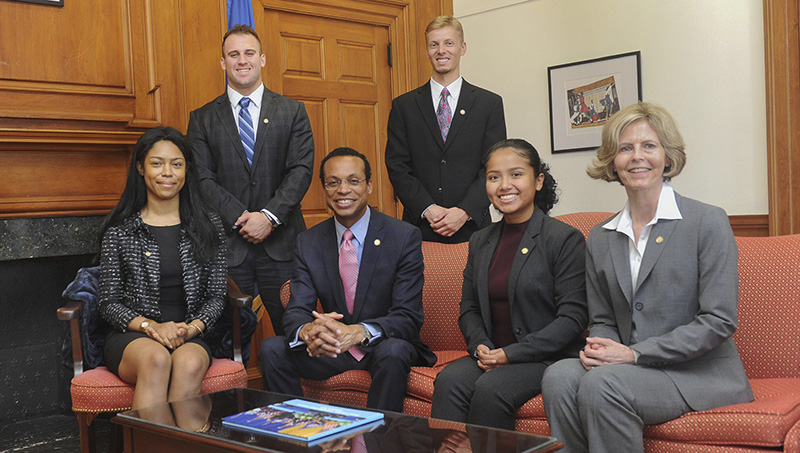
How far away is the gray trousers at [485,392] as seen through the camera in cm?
246

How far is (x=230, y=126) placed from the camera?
352 cm

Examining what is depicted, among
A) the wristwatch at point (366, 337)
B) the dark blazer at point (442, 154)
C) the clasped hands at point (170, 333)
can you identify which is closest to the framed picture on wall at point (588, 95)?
the dark blazer at point (442, 154)

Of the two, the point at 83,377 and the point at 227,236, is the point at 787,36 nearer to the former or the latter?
the point at 227,236

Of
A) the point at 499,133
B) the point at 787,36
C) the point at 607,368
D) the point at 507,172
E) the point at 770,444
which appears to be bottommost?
the point at 770,444

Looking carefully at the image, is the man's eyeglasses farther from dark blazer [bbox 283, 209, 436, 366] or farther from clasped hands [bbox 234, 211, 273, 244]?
clasped hands [bbox 234, 211, 273, 244]

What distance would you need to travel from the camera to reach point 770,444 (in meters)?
2.04

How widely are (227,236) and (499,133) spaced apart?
136 cm

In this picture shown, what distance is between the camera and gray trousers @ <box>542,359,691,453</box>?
85.0 inches

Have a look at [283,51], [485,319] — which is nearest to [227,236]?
[485,319]

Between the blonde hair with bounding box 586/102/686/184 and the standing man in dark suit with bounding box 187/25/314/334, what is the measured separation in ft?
4.92

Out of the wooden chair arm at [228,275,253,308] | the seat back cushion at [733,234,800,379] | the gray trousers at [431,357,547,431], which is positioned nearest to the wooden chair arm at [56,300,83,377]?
the wooden chair arm at [228,275,253,308]

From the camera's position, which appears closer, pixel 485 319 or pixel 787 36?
pixel 485 319

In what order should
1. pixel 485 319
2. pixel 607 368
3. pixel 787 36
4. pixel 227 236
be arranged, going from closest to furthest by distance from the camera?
pixel 607 368 < pixel 485 319 < pixel 227 236 < pixel 787 36

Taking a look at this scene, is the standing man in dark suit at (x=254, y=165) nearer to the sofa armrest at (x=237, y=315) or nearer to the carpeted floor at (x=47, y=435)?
the sofa armrest at (x=237, y=315)
